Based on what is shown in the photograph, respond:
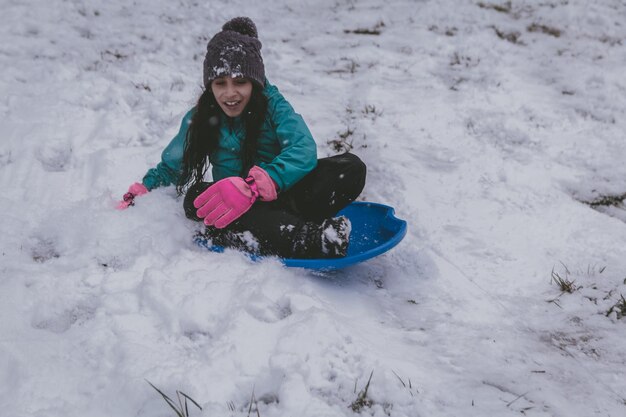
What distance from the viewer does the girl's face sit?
262 cm

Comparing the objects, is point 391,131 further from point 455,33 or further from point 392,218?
point 455,33

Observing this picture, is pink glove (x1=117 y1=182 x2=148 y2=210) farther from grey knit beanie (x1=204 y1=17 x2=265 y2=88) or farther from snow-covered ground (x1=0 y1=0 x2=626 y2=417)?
grey knit beanie (x1=204 y1=17 x2=265 y2=88)

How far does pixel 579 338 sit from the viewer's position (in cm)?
207

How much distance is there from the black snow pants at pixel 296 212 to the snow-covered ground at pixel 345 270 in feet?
0.48

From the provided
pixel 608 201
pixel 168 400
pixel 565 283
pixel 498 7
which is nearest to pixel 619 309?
pixel 565 283

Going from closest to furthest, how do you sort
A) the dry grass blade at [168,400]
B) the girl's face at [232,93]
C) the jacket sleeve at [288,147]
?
the dry grass blade at [168,400]
the jacket sleeve at [288,147]
the girl's face at [232,93]

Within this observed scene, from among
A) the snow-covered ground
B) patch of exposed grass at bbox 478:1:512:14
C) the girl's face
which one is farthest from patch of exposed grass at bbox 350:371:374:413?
patch of exposed grass at bbox 478:1:512:14

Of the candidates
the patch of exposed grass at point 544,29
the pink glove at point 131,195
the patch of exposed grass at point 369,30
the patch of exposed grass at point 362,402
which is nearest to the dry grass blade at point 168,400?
the patch of exposed grass at point 362,402

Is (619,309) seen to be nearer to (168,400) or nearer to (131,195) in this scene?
(168,400)

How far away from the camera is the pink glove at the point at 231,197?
2375 mm

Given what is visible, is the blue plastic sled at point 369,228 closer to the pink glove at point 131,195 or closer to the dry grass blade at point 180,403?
the pink glove at point 131,195

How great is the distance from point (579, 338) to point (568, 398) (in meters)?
0.46

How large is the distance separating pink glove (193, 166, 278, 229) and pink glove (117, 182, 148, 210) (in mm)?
582

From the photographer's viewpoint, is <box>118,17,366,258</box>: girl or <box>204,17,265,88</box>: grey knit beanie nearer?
<box>118,17,366,258</box>: girl
